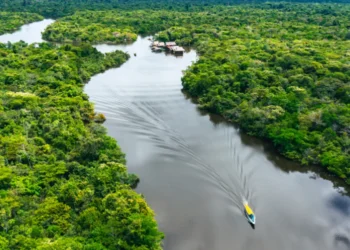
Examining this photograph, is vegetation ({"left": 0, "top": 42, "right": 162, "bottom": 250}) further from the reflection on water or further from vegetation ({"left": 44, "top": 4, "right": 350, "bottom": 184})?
vegetation ({"left": 44, "top": 4, "right": 350, "bottom": 184})

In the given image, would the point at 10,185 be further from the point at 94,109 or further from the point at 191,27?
the point at 191,27

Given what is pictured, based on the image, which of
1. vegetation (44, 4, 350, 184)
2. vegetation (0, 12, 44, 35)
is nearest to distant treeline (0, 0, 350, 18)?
vegetation (0, 12, 44, 35)

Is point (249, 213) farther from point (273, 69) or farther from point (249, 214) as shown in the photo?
point (273, 69)

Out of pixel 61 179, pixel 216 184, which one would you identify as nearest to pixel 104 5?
pixel 61 179

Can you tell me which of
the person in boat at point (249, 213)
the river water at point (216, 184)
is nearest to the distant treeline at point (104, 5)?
the river water at point (216, 184)

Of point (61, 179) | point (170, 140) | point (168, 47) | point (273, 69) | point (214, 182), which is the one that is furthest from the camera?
point (168, 47)
